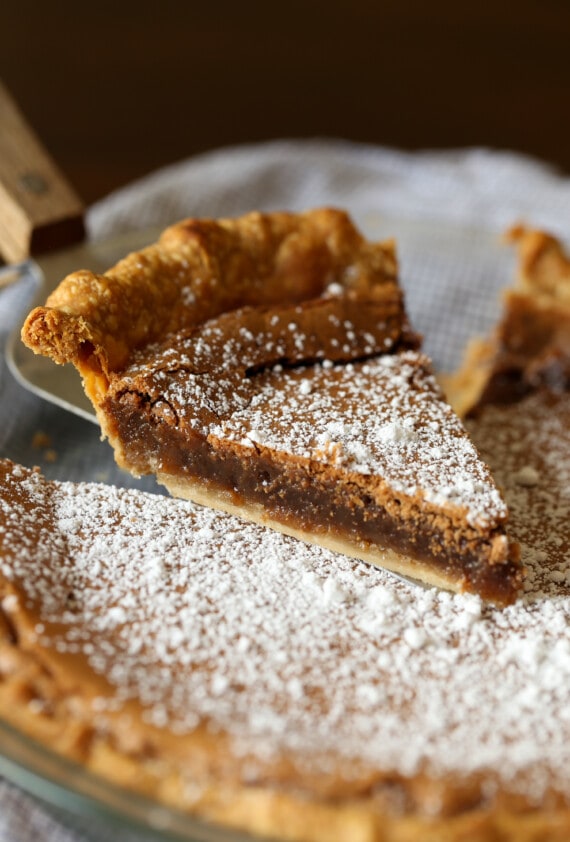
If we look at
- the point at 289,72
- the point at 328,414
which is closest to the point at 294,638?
the point at 328,414

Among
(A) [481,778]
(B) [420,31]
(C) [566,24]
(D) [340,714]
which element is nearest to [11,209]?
(D) [340,714]

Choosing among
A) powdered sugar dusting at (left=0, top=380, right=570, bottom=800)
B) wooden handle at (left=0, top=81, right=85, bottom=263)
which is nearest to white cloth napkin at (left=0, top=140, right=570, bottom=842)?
wooden handle at (left=0, top=81, right=85, bottom=263)

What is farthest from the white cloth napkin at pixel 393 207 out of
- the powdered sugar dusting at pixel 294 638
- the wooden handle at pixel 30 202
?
the powdered sugar dusting at pixel 294 638

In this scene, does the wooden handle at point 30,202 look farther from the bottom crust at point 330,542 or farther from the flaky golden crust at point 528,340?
the flaky golden crust at point 528,340

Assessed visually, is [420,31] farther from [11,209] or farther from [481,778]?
[481,778]

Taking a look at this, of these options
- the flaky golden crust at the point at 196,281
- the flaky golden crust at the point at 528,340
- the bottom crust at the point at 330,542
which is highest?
the flaky golden crust at the point at 196,281

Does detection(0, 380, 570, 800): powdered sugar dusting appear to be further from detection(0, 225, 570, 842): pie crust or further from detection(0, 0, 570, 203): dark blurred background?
detection(0, 0, 570, 203): dark blurred background
